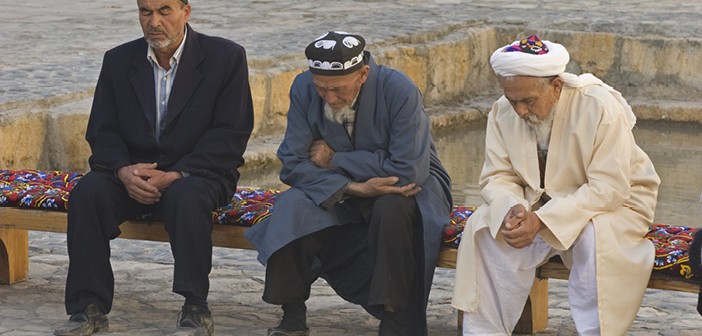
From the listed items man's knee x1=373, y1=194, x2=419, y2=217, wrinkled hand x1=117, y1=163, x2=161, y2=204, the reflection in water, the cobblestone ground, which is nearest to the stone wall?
the reflection in water

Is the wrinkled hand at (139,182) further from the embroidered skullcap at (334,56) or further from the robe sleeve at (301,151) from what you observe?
the embroidered skullcap at (334,56)

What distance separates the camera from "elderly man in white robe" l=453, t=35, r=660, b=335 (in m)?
5.01

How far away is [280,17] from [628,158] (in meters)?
8.95

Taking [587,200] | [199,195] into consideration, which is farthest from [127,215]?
[587,200]

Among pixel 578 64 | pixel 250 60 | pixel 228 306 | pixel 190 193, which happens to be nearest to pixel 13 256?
pixel 228 306

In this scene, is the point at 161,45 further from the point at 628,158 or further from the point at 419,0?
the point at 419,0

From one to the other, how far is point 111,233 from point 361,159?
107 cm

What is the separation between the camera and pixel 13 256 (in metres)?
6.31

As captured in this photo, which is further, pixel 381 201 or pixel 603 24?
pixel 603 24

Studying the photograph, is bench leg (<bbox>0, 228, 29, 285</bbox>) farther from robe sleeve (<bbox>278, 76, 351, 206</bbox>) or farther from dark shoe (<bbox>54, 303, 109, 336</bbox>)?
robe sleeve (<bbox>278, 76, 351, 206</bbox>)

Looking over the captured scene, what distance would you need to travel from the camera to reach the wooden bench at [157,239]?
5207 mm

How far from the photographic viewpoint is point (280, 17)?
1377 cm

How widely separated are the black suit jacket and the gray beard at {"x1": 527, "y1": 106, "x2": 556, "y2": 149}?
1.29 m

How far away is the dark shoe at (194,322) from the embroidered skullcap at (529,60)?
1534 mm
